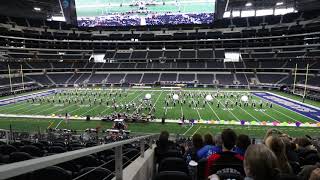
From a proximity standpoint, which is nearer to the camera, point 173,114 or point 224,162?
point 224,162

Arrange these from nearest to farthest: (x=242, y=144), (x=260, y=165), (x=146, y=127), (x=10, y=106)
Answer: (x=260, y=165) < (x=242, y=144) < (x=146, y=127) < (x=10, y=106)

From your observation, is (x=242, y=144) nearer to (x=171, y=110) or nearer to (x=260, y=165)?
(x=260, y=165)

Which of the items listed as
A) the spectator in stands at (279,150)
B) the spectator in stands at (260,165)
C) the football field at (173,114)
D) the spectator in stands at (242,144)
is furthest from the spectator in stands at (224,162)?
the football field at (173,114)

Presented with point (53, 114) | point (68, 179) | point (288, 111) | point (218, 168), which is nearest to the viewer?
point (218, 168)

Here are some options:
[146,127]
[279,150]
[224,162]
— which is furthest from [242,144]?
[146,127]

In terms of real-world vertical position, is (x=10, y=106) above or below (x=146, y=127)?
above

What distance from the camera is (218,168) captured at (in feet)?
12.1

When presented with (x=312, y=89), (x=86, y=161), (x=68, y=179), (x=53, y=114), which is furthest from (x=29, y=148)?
(x=312, y=89)

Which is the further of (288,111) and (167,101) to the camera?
(167,101)

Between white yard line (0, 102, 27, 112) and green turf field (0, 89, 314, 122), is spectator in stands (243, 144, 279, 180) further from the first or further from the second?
white yard line (0, 102, 27, 112)

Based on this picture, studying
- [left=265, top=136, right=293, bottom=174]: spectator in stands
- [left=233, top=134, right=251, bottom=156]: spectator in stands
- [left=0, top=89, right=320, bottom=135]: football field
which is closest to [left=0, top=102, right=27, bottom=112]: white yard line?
[left=0, top=89, right=320, bottom=135]: football field

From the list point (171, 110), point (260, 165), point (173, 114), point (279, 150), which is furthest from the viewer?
point (171, 110)

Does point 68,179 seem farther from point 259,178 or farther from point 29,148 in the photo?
point 29,148

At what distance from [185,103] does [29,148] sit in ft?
102
